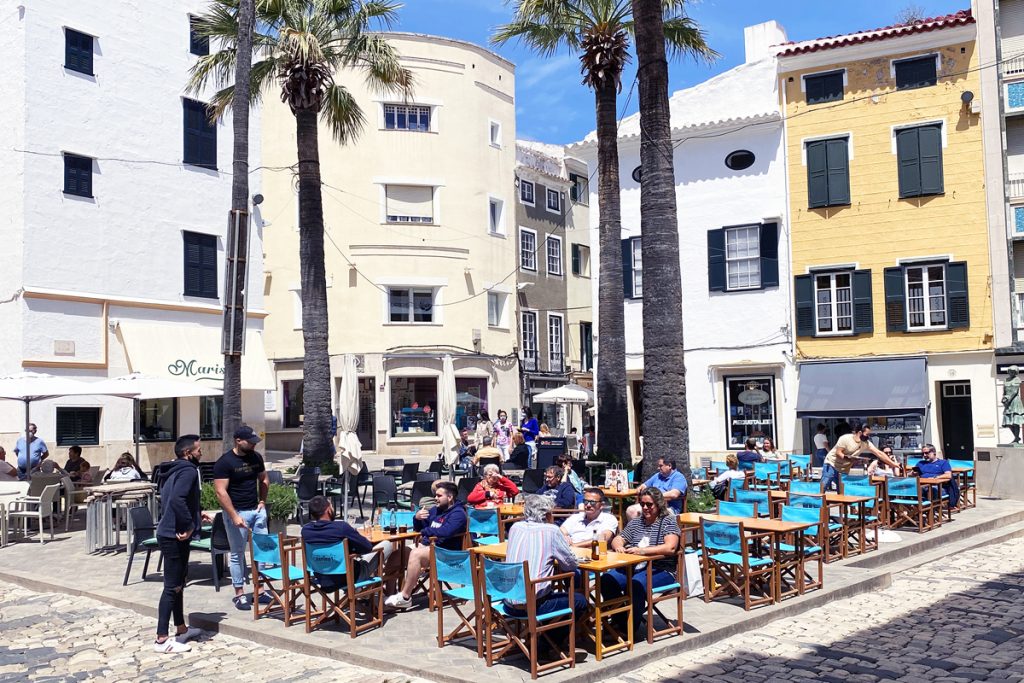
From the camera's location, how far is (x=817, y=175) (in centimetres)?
2747

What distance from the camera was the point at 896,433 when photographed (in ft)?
85.5

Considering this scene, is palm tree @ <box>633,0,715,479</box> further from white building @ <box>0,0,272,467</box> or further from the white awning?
white building @ <box>0,0,272,467</box>

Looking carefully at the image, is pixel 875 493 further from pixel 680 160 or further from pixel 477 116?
pixel 477 116

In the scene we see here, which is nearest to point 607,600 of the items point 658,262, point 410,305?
point 658,262

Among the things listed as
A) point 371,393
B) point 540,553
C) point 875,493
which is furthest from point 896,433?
point 540,553

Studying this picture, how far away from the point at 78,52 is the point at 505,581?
21.8 m

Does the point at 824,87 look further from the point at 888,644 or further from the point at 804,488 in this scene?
the point at 888,644

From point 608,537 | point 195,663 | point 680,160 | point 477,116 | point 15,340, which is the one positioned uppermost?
point 477,116

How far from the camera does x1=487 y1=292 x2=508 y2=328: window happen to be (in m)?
38.2

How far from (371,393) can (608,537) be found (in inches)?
1043

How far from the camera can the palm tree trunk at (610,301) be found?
20.1m

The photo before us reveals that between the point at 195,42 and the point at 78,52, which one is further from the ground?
the point at 195,42

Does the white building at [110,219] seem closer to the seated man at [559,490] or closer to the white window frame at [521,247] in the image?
the white window frame at [521,247]

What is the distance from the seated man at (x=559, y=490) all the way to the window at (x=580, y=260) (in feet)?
104
